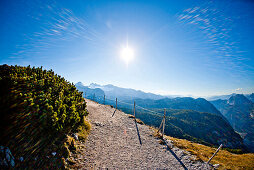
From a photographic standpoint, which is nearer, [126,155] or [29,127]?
[29,127]

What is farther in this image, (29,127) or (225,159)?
(225,159)

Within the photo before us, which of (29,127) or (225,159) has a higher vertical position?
(29,127)

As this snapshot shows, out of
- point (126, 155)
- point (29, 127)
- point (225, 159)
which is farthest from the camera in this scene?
point (225, 159)

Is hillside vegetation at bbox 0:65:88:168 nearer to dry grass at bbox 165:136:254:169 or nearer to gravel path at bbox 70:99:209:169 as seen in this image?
gravel path at bbox 70:99:209:169

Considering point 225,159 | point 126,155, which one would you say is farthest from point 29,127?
point 225,159

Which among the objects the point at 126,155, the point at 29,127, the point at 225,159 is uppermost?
the point at 29,127

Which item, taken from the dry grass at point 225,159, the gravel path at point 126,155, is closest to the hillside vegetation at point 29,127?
the gravel path at point 126,155

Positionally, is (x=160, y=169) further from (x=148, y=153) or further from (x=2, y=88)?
(x=2, y=88)

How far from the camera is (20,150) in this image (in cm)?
475

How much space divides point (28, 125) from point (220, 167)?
13251 millimetres

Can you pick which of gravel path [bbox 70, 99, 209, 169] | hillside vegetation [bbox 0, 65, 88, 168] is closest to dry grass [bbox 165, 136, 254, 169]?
gravel path [bbox 70, 99, 209, 169]

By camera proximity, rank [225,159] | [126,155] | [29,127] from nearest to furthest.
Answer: [29,127] → [126,155] → [225,159]

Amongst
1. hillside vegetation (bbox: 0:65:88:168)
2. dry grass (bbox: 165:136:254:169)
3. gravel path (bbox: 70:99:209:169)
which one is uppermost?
hillside vegetation (bbox: 0:65:88:168)

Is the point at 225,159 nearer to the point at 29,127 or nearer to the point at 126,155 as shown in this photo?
the point at 126,155
